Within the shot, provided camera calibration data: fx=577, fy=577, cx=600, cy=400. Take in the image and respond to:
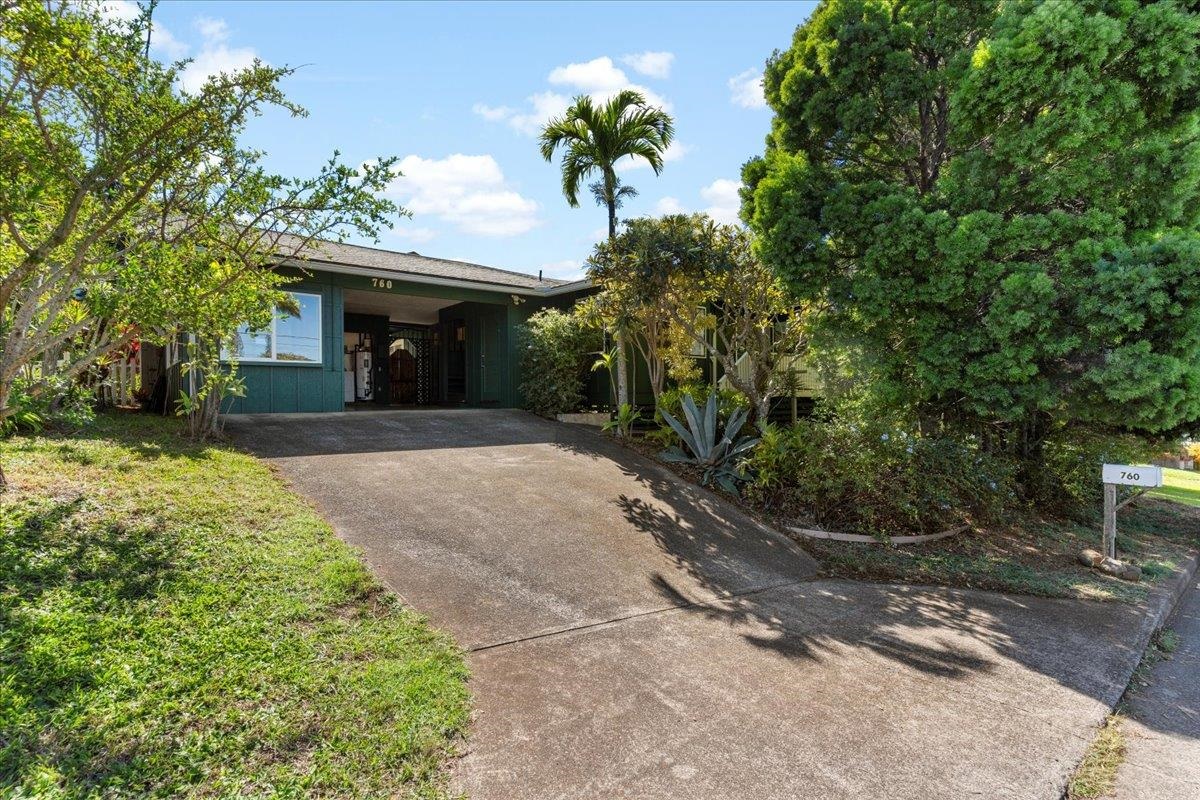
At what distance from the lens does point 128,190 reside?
425 cm

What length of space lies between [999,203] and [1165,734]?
4.94 meters

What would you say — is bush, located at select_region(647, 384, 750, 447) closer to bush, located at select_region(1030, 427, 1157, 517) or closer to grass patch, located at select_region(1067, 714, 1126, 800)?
bush, located at select_region(1030, 427, 1157, 517)

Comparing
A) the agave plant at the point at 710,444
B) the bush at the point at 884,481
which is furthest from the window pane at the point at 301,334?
the bush at the point at 884,481

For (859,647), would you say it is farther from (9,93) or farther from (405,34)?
(405,34)

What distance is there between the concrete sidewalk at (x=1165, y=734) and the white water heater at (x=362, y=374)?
16798mm

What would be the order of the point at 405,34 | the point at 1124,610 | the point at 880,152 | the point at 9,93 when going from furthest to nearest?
the point at 880,152
the point at 405,34
the point at 1124,610
the point at 9,93

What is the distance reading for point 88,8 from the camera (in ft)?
13.4

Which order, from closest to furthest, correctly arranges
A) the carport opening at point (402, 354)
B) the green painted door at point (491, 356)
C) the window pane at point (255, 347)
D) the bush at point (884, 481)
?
the bush at point (884, 481) < the window pane at point (255, 347) < the green painted door at point (491, 356) < the carport opening at point (402, 354)

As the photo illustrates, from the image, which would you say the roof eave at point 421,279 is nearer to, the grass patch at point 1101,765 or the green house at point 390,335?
the green house at point 390,335

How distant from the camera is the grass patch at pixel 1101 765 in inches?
100

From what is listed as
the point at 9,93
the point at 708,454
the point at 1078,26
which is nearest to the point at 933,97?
the point at 1078,26

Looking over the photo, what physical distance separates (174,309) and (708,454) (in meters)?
6.48

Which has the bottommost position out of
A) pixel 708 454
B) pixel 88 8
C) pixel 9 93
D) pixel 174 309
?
pixel 708 454

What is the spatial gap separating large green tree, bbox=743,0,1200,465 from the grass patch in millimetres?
3496
